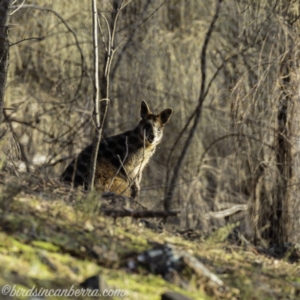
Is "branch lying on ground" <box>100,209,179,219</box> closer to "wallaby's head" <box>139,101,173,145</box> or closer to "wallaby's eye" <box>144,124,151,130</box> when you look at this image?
"wallaby's head" <box>139,101,173,145</box>

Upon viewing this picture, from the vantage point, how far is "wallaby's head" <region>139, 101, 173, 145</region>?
9.65m

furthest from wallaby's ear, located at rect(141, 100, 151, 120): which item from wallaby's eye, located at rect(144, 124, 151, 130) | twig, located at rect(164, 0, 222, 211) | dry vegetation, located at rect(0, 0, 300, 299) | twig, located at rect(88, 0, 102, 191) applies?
twig, located at rect(88, 0, 102, 191)

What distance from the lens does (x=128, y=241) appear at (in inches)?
182

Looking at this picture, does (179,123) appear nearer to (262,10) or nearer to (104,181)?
(262,10)

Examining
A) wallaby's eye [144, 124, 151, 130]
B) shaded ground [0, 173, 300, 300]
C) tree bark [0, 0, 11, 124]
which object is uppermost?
tree bark [0, 0, 11, 124]

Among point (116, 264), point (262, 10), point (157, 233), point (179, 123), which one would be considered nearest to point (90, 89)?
point (179, 123)

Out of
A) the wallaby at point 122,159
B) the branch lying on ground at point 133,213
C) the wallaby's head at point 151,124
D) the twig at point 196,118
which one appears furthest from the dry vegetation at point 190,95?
the branch lying on ground at point 133,213

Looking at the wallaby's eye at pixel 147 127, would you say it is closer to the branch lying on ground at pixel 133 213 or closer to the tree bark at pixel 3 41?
the tree bark at pixel 3 41

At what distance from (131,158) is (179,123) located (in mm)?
4291

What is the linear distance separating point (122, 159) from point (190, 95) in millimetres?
4224

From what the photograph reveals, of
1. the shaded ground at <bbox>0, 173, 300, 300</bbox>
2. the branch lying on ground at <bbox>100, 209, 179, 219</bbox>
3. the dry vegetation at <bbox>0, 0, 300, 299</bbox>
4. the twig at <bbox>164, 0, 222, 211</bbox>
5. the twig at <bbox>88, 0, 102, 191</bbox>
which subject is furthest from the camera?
the twig at <bbox>164, 0, 222, 211</bbox>

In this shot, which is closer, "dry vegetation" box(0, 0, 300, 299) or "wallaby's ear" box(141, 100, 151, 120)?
"dry vegetation" box(0, 0, 300, 299)

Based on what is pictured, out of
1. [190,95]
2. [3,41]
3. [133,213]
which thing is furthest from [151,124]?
[133,213]

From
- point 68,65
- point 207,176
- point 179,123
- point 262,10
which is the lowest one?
point 207,176
